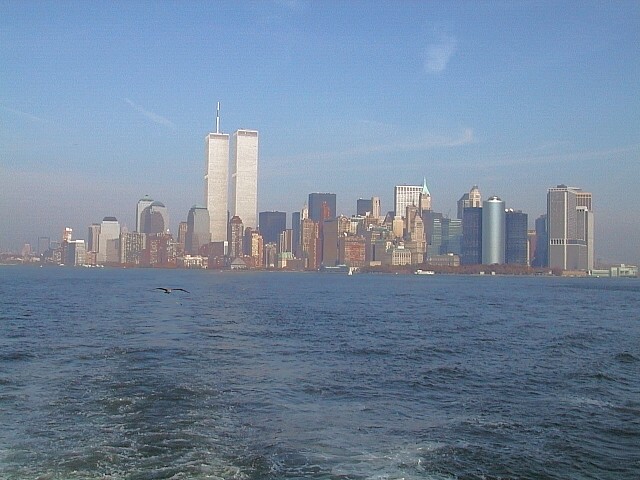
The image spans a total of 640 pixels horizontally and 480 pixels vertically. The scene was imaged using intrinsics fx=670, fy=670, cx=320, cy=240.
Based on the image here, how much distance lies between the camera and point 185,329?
36344 millimetres

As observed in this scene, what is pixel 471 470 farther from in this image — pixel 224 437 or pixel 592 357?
pixel 592 357

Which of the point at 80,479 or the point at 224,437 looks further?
the point at 224,437

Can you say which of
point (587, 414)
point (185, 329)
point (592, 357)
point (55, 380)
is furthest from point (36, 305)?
point (587, 414)

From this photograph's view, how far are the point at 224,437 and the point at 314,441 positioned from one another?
6.70 ft

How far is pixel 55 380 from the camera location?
21.1 meters

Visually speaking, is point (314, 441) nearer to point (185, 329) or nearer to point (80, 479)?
point (80, 479)

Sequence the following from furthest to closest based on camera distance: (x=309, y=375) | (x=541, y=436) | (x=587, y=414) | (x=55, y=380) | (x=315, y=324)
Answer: (x=315, y=324), (x=309, y=375), (x=55, y=380), (x=587, y=414), (x=541, y=436)

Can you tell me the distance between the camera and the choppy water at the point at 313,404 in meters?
13.5

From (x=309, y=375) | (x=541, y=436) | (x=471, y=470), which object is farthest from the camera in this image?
(x=309, y=375)

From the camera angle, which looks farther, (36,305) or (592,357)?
(36,305)

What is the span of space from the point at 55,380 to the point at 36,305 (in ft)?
114

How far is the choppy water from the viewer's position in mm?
13516

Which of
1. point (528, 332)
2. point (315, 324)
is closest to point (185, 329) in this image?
point (315, 324)

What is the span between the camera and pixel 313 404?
18.4m
